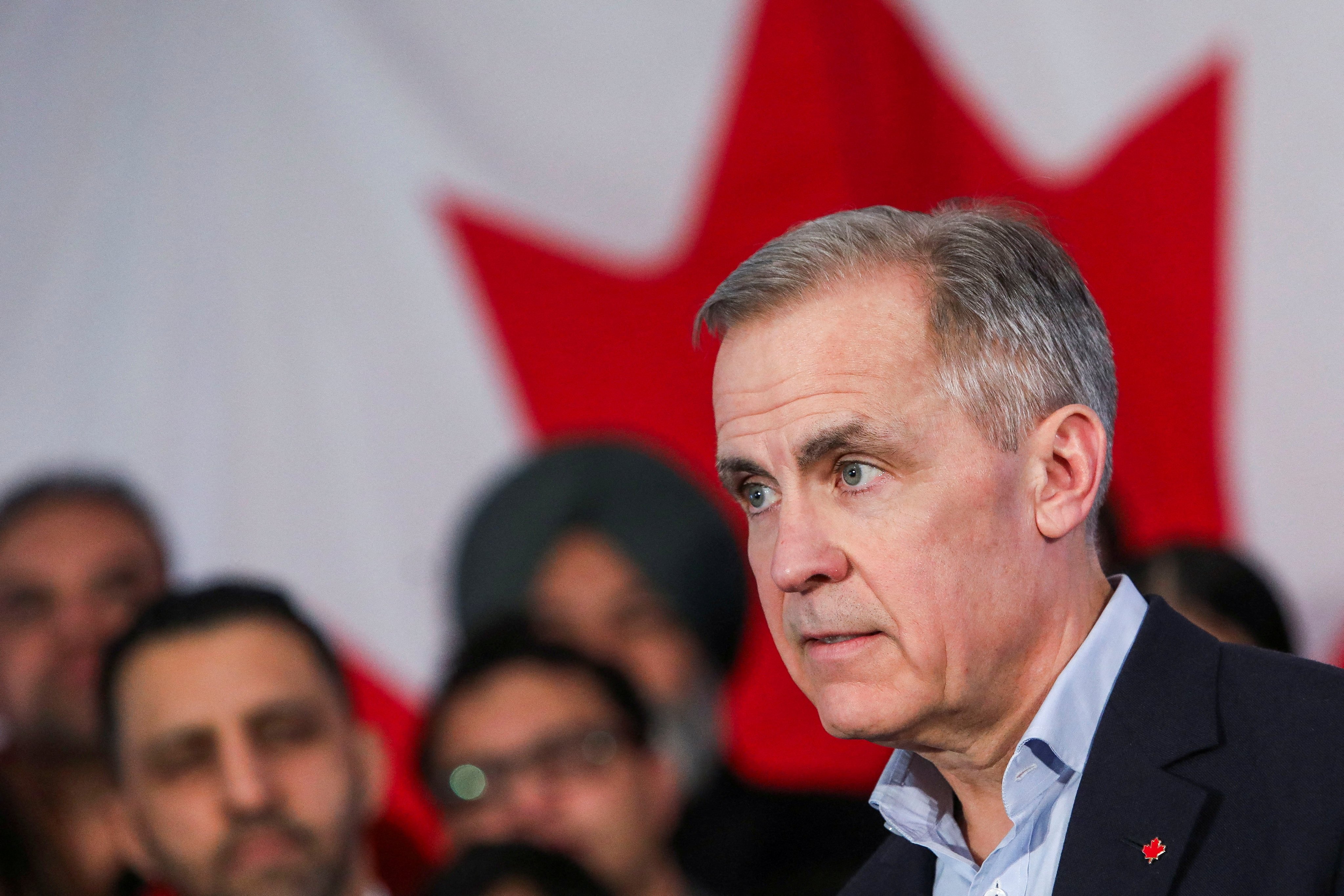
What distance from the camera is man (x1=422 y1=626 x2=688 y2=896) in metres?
3.82

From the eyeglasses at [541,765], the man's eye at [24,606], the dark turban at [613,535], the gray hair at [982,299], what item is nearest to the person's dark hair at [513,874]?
the eyeglasses at [541,765]

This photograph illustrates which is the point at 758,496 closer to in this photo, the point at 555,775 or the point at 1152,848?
the point at 1152,848

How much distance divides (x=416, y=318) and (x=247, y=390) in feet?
2.13

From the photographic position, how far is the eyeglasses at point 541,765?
3.93 meters

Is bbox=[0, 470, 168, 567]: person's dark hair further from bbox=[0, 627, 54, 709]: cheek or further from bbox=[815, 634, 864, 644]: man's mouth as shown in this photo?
bbox=[815, 634, 864, 644]: man's mouth

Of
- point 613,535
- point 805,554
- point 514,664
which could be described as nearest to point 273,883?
point 514,664

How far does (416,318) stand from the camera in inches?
223

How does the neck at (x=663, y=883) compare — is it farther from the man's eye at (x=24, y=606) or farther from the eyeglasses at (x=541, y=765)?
the man's eye at (x=24, y=606)

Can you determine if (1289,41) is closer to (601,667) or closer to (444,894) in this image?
(601,667)

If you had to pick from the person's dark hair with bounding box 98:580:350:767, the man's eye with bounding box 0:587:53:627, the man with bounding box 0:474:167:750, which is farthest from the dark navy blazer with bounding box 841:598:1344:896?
the man's eye with bounding box 0:587:53:627

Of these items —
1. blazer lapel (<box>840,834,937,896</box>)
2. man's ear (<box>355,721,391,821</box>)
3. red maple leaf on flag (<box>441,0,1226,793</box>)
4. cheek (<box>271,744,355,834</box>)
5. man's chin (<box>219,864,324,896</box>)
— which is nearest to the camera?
blazer lapel (<box>840,834,937,896</box>)

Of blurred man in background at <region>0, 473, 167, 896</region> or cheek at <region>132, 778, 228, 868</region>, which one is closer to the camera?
cheek at <region>132, 778, 228, 868</region>

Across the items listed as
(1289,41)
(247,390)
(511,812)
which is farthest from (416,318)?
(1289,41)

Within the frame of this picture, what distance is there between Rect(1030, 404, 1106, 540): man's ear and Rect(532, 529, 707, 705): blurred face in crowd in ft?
8.98
